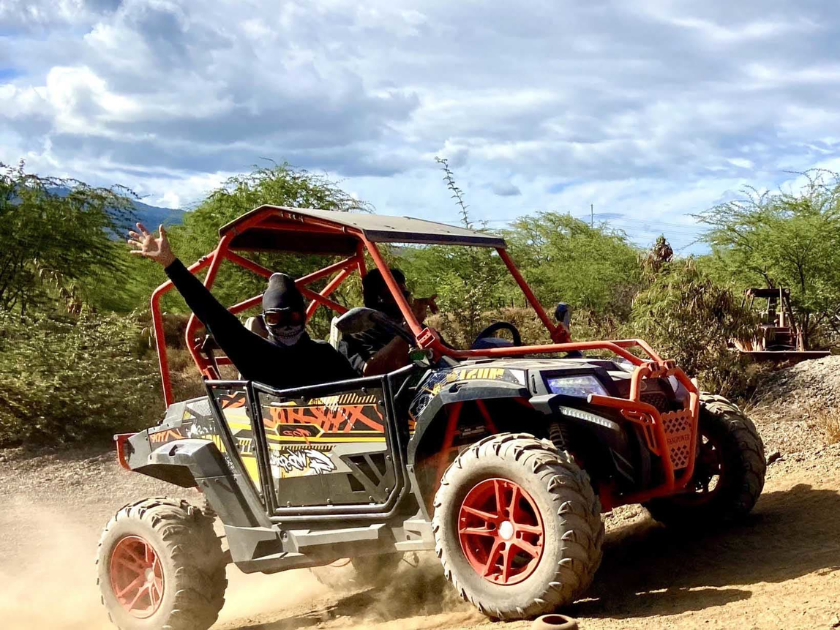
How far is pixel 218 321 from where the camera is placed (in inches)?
216

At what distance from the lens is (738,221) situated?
1892cm

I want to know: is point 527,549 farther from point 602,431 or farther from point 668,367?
point 668,367

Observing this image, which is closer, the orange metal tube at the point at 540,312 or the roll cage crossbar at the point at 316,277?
the roll cage crossbar at the point at 316,277

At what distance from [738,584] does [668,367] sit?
1150 millimetres

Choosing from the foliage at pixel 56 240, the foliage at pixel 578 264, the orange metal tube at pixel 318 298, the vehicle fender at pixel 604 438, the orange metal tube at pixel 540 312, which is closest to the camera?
the vehicle fender at pixel 604 438

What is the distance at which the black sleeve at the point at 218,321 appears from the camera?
17.7 ft

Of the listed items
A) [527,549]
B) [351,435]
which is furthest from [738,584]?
[351,435]

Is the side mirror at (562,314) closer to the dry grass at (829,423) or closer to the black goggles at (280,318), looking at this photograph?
the black goggles at (280,318)

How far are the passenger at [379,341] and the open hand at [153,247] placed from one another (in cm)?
120

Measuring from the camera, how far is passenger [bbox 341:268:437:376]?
217 inches

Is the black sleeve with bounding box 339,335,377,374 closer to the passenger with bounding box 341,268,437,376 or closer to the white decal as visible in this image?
the passenger with bounding box 341,268,437,376

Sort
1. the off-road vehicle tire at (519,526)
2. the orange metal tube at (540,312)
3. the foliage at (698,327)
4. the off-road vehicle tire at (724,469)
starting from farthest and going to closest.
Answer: the foliage at (698,327), the orange metal tube at (540,312), the off-road vehicle tire at (724,469), the off-road vehicle tire at (519,526)

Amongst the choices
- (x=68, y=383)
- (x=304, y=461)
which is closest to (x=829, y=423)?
(x=304, y=461)

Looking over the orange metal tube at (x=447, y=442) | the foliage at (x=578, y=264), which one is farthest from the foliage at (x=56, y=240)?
the orange metal tube at (x=447, y=442)
